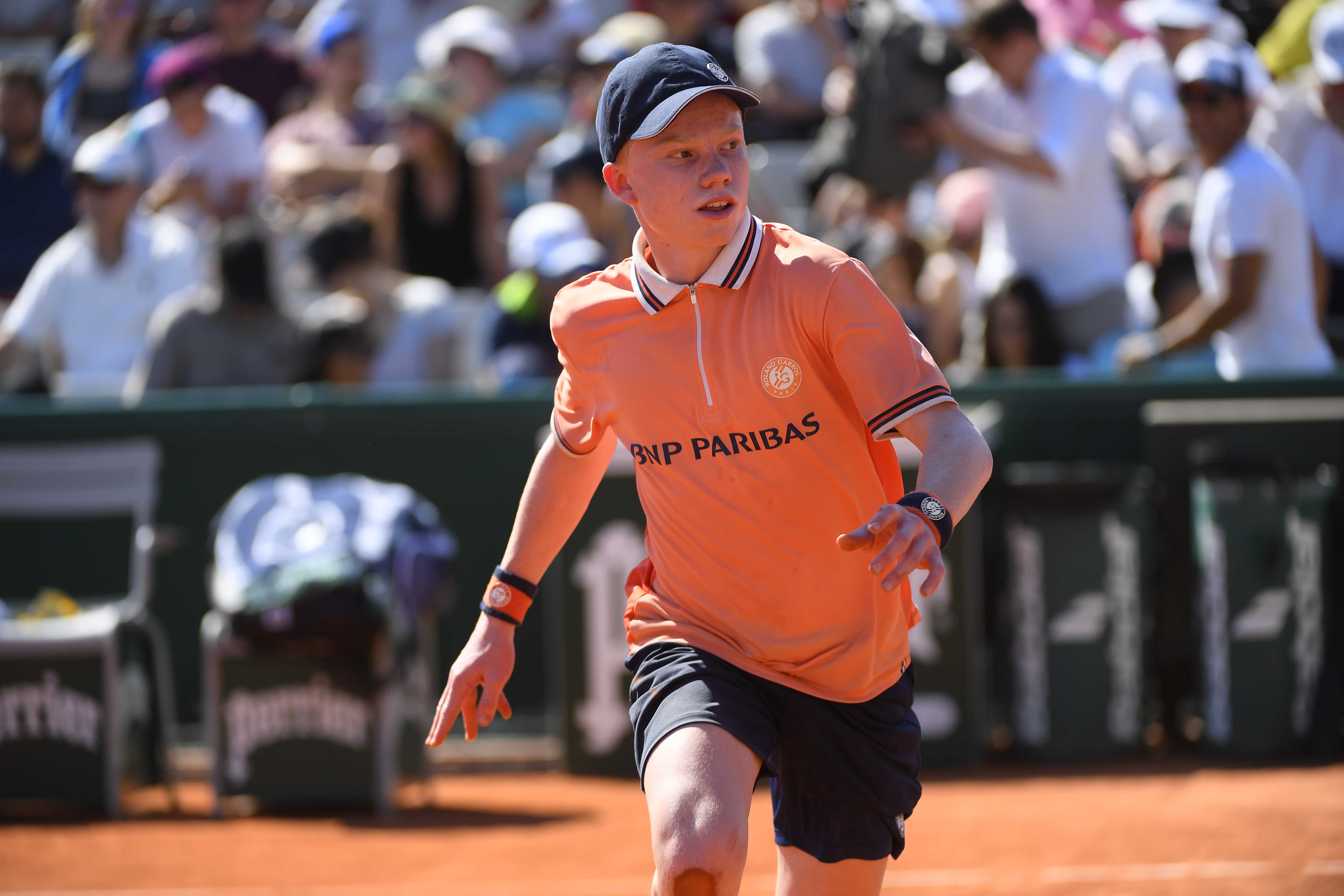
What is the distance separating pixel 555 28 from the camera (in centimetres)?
1209

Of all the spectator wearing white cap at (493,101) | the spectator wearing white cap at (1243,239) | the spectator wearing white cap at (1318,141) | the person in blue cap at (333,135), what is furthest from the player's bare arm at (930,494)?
the person in blue cap at (333,135)

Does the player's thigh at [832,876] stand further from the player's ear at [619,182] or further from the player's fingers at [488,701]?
the player's ear at [619,182]

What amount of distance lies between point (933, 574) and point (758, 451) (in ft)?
2.28

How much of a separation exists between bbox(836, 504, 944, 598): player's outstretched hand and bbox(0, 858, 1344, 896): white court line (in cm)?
327

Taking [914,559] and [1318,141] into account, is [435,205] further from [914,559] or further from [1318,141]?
[914,559]

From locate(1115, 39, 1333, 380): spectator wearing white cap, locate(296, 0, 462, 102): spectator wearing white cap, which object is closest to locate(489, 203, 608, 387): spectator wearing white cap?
locate(1115, 39, 1333, 380): spectator wearing white cap

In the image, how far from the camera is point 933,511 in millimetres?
2732

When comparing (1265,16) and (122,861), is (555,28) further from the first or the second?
(122,861)

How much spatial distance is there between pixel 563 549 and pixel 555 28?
5.77 metres

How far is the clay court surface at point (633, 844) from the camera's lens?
5664 mm

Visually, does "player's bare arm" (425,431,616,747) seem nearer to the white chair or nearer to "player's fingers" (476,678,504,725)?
"player's fingers" (476,678,504,725)

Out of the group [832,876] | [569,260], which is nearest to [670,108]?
[832,876]

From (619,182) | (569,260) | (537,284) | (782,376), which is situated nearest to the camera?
(782,376)

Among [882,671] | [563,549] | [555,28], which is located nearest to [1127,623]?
[563,549]
